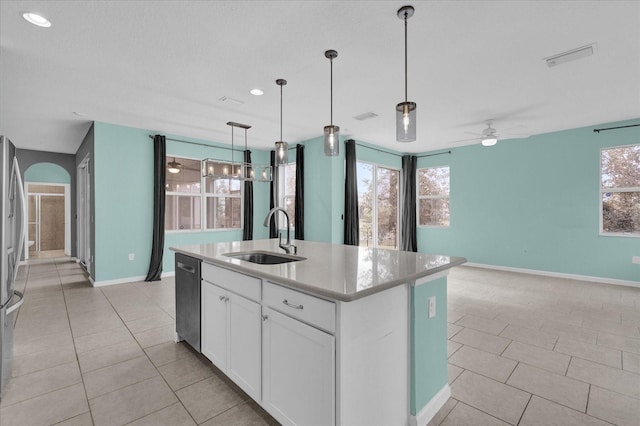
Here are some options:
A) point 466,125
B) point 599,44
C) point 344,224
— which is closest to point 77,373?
point 344,224

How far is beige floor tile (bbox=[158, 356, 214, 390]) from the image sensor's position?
225cm

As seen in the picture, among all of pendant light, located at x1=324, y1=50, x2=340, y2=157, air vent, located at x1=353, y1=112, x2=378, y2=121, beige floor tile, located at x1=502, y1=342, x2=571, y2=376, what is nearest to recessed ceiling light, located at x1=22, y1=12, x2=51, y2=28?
pendant light, located at x1=324, y1=50, x2=340, y2=157

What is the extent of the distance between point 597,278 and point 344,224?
4.35 meters

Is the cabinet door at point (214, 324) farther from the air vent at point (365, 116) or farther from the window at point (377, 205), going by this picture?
the window at point (377, 205)

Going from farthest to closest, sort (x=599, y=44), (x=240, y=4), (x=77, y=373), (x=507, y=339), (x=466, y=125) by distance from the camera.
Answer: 1. (x=466, y=125)
2. (x=507, y=339)
3. (x=599, y=44)
4. (x=77, y=373)
5. (x=240, y=4)

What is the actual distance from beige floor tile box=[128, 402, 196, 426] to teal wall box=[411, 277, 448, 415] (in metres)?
1.33

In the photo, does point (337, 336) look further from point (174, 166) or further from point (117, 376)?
point (174, 166)

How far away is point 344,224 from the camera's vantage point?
596 centimetres

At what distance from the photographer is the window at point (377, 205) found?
→ 6.68m

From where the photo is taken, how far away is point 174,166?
19.1ft

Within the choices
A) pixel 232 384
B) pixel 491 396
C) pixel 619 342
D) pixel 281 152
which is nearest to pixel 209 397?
pixel 232 384

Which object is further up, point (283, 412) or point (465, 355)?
point (283, 412)

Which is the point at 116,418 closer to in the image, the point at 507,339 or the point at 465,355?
the point at 465,355

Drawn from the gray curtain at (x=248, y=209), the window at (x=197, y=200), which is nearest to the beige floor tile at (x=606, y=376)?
the window at (x=197, y=200)
